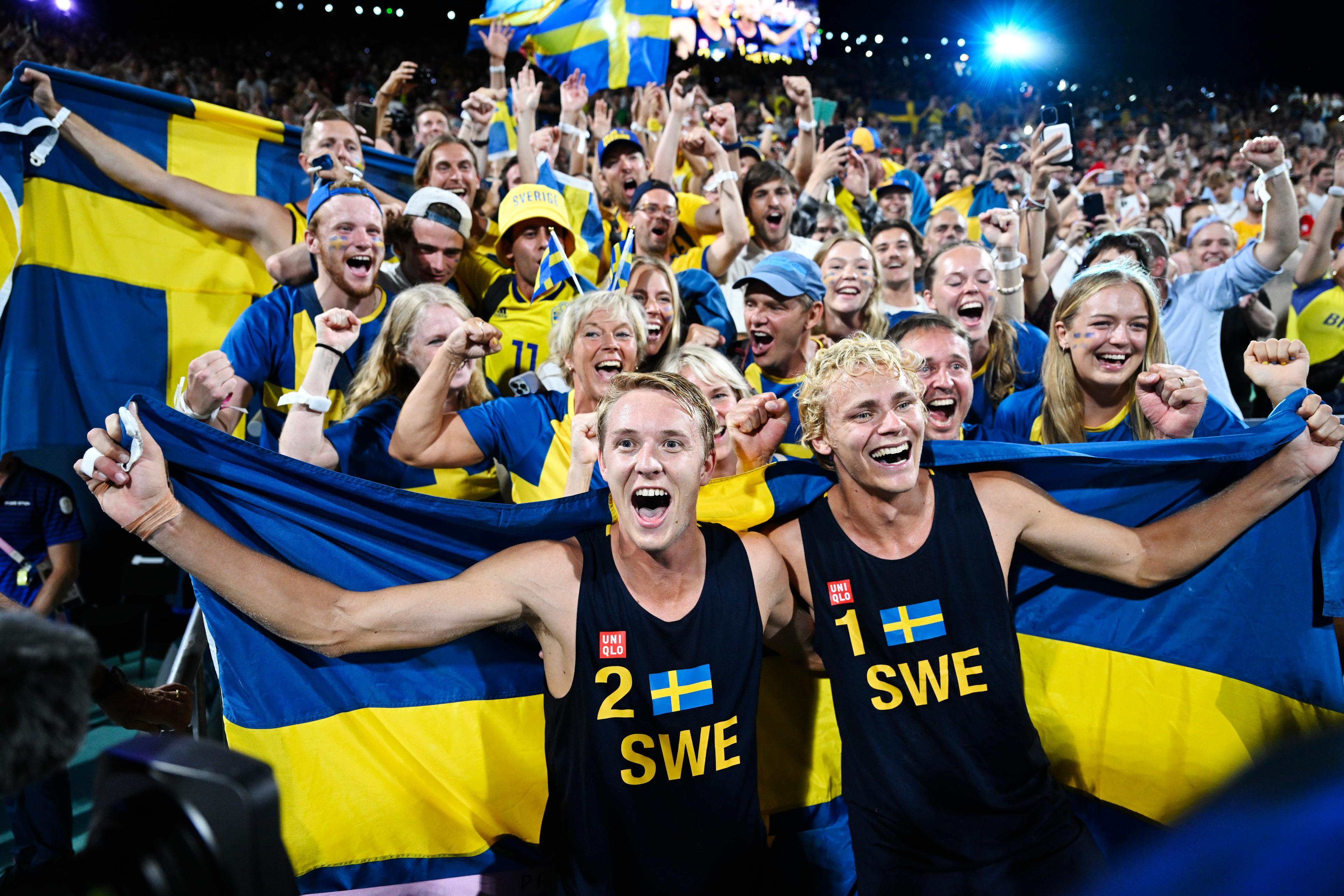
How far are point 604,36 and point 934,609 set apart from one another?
7620 millimetres

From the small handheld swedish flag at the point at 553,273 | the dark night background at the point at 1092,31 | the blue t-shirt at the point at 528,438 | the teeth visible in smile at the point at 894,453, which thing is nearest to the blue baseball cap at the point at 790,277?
the small handheld swedish flag at the point at 553,273

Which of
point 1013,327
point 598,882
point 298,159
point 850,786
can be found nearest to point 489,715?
point 598,882

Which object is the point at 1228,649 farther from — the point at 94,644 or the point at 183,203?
the point at 183,203

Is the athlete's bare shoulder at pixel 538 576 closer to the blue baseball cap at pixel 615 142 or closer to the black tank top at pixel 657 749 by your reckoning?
the black tank top at pixel 657 749

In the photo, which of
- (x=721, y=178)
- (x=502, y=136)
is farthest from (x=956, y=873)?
(x=502, y=136)

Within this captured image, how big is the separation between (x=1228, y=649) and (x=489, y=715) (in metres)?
2.48

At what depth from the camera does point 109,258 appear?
449 centimetres

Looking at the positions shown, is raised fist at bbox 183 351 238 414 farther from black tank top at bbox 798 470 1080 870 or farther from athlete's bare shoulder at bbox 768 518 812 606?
black tank top at bbox 798 470 1080 870

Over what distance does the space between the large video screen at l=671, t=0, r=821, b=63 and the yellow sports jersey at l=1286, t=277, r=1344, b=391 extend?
8.03m

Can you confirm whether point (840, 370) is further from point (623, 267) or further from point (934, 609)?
point (623, 267)

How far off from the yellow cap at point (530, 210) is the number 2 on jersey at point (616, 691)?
3296mm

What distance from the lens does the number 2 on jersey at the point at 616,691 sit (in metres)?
2.40

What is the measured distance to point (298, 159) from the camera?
17.6ft

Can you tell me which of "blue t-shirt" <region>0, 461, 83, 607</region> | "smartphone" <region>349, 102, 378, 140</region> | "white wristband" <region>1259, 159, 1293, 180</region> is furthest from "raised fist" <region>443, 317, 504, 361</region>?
"white wristband" <region>1259, 159, 1293, 180</region>
